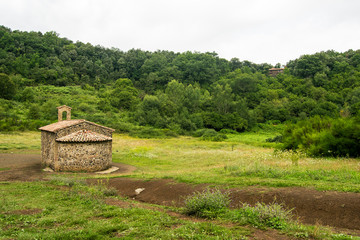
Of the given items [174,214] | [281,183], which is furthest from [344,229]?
[174,214]

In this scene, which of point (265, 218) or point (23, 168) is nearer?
point (265, 218)

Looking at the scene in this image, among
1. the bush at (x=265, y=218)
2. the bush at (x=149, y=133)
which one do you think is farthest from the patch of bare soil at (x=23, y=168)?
the bush at (x=149, y=133)

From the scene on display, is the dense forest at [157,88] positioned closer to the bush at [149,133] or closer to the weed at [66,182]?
the bush at [149,133]

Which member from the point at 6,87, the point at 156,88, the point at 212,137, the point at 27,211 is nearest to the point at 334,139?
the point at 27,211

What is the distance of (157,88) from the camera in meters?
89.4

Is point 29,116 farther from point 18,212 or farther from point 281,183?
point 281,183

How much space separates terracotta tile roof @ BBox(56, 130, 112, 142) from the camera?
66.1 ft

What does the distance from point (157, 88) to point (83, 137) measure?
69823mm

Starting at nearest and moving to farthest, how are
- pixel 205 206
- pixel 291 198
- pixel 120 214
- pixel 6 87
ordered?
1. pixel 120 214
2. pixel 205 206
3. pixel 291 198
4. pixel 6 87

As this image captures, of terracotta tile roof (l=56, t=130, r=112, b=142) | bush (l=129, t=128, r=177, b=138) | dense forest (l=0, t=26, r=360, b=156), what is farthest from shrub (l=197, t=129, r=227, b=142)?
terracotta tile roof (l=56, t=130, r=112, b=142)

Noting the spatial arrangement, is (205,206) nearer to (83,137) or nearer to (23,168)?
(83,137)

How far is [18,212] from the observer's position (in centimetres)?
888

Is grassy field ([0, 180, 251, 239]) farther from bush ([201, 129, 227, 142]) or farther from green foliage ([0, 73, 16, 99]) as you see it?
green foliage ([0, 73, 16, 99])

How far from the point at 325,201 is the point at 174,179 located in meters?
6.95
